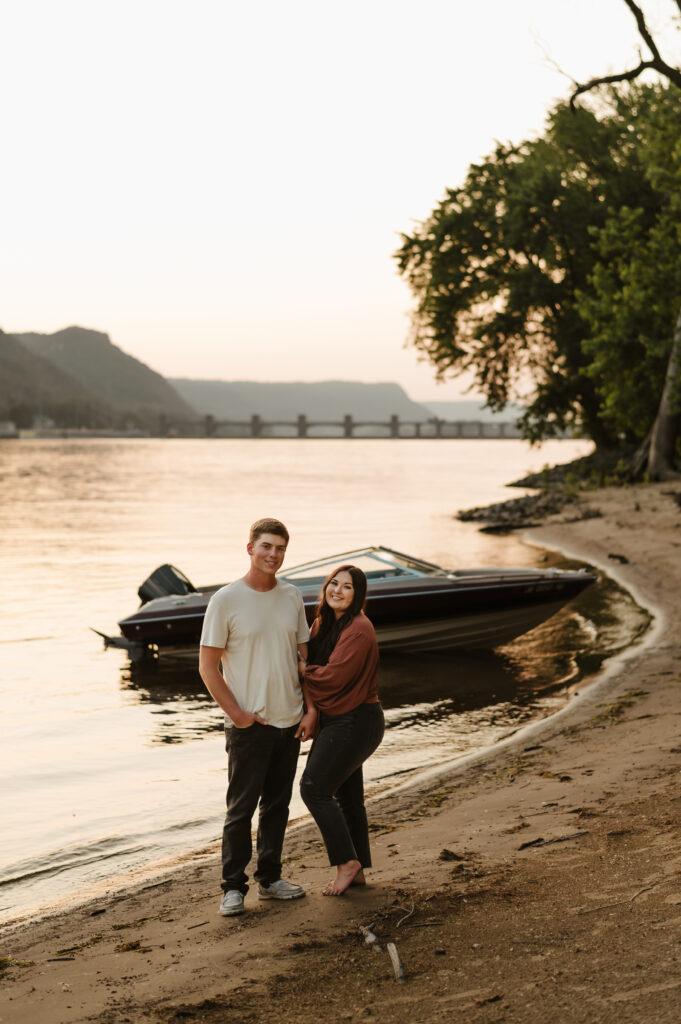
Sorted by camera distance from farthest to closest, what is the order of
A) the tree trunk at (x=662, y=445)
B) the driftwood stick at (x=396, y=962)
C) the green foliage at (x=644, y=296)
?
the tree trunk at (x=662, y=445)
the green foliage at (x=644, y=296)
the driftwood stick at (x=396, y=962)

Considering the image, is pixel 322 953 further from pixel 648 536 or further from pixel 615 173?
pixel 615 173

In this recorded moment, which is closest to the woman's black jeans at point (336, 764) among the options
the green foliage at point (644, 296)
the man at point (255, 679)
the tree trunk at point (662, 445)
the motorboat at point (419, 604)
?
the man at point (255, 679)

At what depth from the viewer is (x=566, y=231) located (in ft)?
130

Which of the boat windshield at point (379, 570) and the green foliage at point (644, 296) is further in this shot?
the green foliage at point (644, 296)

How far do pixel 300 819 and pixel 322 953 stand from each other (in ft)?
11.7

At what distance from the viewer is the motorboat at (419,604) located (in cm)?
1522

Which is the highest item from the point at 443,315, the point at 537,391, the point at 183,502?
the point at 443,315

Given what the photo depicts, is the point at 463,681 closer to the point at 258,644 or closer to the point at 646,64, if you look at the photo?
the point at 258,644

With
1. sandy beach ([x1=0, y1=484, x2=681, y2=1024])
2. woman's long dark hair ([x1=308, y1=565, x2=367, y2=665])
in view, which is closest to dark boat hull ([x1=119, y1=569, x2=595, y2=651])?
sandy beach ([x1=0, y1=484, x2=681, y2=1024])

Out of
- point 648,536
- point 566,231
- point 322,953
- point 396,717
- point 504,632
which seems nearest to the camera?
point 322,953

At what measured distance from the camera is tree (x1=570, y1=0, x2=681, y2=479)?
23266 millimetres

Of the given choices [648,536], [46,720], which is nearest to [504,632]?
[46,720]

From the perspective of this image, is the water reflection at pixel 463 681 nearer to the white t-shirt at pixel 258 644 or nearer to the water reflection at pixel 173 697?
the water reflection at pixel 173 697

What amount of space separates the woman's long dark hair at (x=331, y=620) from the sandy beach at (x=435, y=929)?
130 cm
